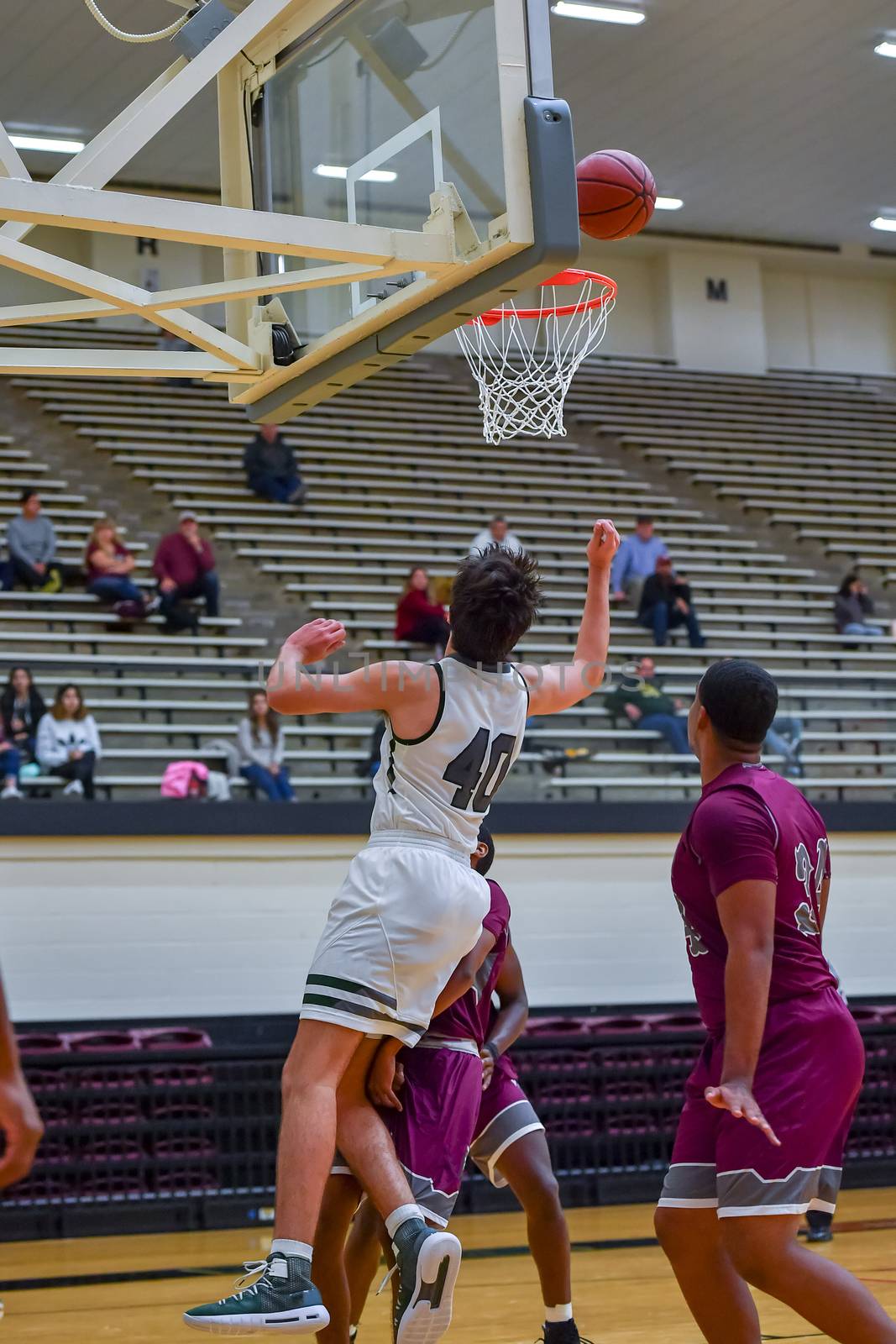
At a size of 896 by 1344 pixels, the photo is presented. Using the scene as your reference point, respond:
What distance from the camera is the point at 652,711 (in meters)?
10.6

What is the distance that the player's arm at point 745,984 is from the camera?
11.9 feet

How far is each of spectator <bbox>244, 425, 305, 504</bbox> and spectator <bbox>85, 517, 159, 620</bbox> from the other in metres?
2.73

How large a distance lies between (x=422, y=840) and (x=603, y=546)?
116 centimetres

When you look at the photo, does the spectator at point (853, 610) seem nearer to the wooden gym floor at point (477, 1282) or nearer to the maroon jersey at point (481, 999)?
the wooden gym floor at point (477, 1282)

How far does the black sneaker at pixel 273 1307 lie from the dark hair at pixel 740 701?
1.70 metres

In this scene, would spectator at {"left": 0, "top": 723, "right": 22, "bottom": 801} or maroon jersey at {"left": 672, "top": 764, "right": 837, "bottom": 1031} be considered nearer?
maroon jersey at {"left": 672, "top": 764, "right": 837, "bottom": 1031}

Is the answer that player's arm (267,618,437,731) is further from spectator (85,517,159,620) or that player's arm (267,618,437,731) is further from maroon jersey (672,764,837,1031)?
spectator (85,517,159,620)

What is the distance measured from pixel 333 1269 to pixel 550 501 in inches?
524

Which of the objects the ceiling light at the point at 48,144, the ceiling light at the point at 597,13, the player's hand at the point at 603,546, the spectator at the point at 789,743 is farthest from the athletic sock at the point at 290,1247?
the ceiling light at the point at 48,144

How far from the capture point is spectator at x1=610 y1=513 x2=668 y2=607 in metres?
14.2

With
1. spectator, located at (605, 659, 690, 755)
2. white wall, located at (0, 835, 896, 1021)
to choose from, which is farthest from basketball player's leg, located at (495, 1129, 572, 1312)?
spectator, located at (605, 659, 690, 755)

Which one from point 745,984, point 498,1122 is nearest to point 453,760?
point 745,984

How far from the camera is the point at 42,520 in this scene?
499 inches

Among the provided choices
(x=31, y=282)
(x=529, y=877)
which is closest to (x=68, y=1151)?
(x=529, y=877)
